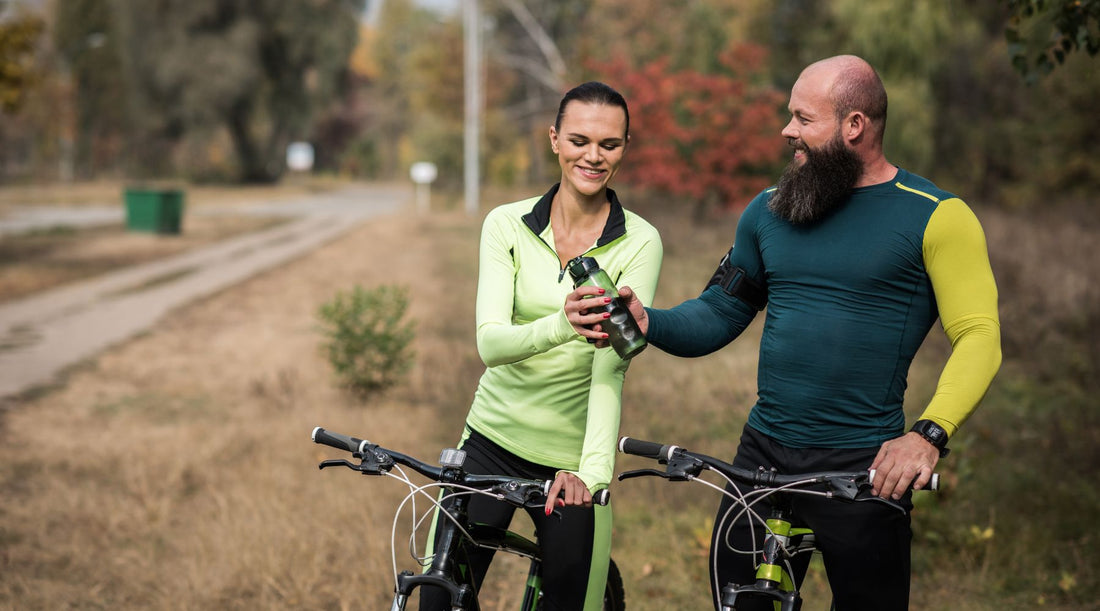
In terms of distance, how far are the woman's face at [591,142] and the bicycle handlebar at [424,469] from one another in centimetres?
82

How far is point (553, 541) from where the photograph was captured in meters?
3.01

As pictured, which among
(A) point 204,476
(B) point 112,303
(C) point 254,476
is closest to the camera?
(C) point 254,476

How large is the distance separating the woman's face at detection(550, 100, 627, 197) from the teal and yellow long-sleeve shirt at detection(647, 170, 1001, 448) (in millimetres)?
416

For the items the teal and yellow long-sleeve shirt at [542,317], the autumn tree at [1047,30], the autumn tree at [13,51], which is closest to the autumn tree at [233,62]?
the autumn tree at [13,51]

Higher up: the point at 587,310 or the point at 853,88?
the point at 853,88

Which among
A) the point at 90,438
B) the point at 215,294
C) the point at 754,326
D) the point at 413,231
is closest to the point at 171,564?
the point at 90,438

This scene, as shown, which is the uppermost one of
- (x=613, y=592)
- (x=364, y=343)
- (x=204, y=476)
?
(x=613, y=592)

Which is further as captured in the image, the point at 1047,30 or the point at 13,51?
the point at 13,51

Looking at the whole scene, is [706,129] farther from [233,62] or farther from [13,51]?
[233,62]

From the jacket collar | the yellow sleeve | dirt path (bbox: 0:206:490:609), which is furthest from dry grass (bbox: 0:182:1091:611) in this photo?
the yellow sleeve

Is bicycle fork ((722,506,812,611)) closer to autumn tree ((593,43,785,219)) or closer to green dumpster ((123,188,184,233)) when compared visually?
autumn tree ((593,43,785,219))

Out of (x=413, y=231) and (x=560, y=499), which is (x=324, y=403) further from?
(x=413, y=231)

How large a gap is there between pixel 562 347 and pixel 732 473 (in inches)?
24.7

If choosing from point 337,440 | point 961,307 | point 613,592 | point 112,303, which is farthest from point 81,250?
point 961,307
